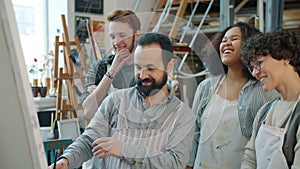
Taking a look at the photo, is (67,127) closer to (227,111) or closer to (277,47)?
(227,111)

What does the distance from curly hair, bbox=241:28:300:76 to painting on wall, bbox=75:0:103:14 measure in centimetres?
239

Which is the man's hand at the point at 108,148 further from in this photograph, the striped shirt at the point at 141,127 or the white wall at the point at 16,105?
the white wall at the point at 16,105

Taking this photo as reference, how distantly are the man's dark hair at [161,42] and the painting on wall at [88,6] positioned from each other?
7.92ft

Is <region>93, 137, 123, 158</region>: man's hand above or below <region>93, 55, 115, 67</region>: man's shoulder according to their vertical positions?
below

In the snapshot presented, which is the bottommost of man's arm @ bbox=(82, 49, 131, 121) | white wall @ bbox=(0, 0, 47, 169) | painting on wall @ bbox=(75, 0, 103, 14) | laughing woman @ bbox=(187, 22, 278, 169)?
laughing woman @ bbox=(187, 22, 278, 169)

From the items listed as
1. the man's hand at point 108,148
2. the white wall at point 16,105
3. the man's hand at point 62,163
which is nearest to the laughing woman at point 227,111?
the man's hand at point 108,148

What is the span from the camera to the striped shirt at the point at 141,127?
878 mm

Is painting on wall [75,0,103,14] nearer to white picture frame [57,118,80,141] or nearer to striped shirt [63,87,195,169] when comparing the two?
white picture frame [57,118,80,141]

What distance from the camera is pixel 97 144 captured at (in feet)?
2.93

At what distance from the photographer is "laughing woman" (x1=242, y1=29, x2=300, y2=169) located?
1.00 meters

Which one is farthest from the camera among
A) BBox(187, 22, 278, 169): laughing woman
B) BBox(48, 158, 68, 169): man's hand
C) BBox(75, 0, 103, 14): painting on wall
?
BBox(75, 0, 103, 14): painting on wall

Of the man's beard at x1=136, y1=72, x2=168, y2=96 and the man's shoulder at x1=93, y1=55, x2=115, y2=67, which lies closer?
the man's beard at x1=136, y1=72, x2=168, y2=96

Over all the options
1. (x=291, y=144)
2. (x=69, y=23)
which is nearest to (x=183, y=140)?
(x=291, y=144)

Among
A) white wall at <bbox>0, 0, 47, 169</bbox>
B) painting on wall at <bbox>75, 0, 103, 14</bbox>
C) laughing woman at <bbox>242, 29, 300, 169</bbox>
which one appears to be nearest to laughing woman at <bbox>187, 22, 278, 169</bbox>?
laughing woman at <bbox>242, 29, 300, 169</bbox>
